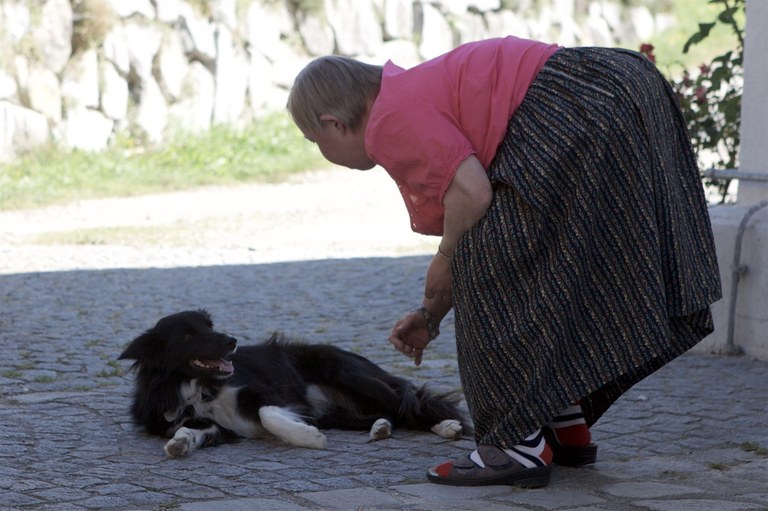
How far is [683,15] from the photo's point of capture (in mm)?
23516

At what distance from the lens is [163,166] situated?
1408 cm

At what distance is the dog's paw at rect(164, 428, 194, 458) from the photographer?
4168 millimetres

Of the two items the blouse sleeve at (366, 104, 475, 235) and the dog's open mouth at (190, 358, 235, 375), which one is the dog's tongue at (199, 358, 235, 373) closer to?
the dog's open mouth at (190, 358, 235, 375)

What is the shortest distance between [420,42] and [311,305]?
11858 mm

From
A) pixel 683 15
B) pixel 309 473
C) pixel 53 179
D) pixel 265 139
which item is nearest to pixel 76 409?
pixel 309 473

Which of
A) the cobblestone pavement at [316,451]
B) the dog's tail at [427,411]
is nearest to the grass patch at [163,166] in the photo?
the cobblestone pavement at [316,451]

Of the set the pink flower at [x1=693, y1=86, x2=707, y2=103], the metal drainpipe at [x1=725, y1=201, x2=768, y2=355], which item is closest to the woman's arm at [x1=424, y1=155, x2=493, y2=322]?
the metal drainpipe at [x1=725, y1=201, x2=768, y2=355]

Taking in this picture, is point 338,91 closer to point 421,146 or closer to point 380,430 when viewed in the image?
point 421,146

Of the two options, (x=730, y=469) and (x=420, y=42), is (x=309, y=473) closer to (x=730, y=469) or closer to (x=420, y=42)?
(x=730, y=469)

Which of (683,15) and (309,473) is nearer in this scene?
(309,473)

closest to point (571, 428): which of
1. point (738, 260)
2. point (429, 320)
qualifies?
point (429, 320)

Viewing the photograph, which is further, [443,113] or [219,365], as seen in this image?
[219,365]

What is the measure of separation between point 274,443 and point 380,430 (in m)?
0.41

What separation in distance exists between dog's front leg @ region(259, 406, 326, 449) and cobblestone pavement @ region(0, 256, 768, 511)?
2.0 inches
